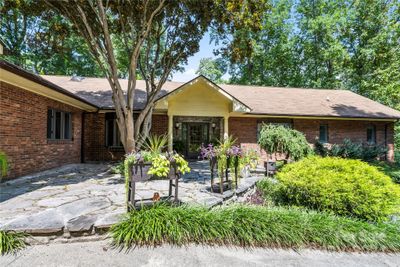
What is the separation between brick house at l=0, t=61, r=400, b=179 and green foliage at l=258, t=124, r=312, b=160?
105 inches

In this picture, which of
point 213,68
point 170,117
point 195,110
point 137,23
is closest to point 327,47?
point 213,68

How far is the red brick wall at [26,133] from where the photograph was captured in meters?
6.37

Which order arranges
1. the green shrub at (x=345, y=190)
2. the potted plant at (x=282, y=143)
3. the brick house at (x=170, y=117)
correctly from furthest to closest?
the potted plant at (x=282, y=143)
the brick house at (x=170, y=117)
the green shrub at (x=345, y=190)

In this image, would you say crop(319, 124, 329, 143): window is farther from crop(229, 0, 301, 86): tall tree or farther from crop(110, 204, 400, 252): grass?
crop(229, 0, 301, 86): tall tree

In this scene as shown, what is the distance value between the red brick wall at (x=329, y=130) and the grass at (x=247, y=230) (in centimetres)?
883

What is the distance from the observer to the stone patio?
3.60 metres

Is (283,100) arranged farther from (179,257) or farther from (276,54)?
(179,257)

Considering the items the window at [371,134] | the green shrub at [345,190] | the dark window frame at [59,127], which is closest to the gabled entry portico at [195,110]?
the dark window frame at [59,127]

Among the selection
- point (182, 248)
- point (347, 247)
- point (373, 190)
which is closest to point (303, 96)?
point (373, 190)

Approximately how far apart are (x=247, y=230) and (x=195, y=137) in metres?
10.4

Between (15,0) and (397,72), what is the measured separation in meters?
22.4

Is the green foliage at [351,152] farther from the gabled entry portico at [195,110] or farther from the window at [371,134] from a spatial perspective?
the gabled entry portico at [195,110]

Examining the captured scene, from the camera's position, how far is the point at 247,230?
3891 millimetres

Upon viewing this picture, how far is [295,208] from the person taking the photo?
480cm
